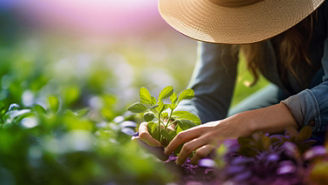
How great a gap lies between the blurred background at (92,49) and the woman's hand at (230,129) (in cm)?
73

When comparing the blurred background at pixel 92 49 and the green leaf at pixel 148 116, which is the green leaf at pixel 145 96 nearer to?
the green leaf at pixel 148 116

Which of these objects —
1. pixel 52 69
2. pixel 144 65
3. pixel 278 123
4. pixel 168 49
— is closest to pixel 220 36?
pixel 278 123

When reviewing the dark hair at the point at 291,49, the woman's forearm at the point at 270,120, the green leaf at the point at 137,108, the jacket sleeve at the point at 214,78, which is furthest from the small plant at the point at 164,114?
the dark hair at the point at 291,49

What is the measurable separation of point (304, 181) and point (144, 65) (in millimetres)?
2932

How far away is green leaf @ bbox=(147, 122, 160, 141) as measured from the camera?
4.84 feet

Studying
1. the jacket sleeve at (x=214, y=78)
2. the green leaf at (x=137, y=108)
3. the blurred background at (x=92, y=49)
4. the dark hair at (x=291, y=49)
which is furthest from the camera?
the blurred background at (x=92, y=49)

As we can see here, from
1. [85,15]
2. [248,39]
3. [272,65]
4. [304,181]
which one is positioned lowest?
[304,181]

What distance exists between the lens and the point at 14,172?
949 millimetres

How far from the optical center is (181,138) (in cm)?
136

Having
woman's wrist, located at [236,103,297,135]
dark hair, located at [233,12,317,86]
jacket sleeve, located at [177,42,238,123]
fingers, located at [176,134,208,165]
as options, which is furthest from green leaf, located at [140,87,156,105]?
dark hair, located at [233,12,317,86]

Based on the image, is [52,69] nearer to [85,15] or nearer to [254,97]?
[254,97]

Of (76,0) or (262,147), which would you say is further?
(76,0)

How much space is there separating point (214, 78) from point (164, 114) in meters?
0.78

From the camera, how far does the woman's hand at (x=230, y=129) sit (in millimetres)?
1326
